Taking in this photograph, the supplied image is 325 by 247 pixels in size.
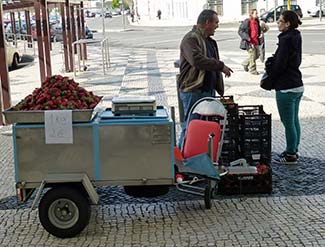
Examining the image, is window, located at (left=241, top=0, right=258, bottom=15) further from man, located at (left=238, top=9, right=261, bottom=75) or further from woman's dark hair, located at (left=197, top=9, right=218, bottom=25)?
woman's dark hair, located at (left=197, top=9, right=218, bottom=25)

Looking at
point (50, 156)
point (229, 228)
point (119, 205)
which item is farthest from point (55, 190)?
point (229, 228)

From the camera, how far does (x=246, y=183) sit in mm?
6270

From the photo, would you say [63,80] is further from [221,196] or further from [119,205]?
[221,196]

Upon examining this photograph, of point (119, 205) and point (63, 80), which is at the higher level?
point (63, 80)

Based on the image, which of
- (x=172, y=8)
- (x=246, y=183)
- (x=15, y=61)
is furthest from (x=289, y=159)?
(x=172, y=8)

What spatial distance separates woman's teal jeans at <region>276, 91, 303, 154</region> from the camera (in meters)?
7.19

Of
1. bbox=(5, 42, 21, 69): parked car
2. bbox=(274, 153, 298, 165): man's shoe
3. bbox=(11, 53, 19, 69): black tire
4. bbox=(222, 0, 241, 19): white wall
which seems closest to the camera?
bbox=(274, 153, 298, 165): man's shoe

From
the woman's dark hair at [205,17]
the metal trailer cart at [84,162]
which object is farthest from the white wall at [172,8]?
the metal trailer cart at [84,162]

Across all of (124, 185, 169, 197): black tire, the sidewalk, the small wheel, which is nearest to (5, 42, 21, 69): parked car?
the sidewalk

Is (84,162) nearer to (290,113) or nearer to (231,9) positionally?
(290,113)

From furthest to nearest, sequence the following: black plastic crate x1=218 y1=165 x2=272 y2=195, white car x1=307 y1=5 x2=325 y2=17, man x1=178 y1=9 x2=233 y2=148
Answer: white car x1=307 y1=5 x2=325 y2=17 < man x1=178 y1=9 x2=233 y2=148 < black plastic crate x1=218 y1=165 x2=272 y2=195

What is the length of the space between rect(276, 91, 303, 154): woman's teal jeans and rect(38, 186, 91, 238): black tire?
9.81ft

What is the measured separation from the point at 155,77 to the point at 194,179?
38.6 feet

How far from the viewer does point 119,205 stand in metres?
6.07
